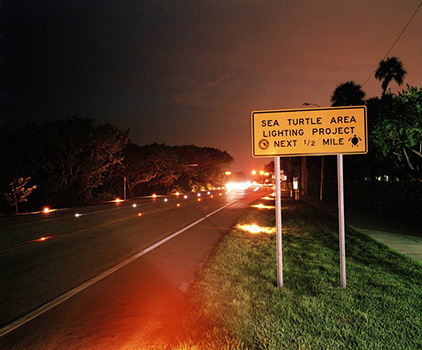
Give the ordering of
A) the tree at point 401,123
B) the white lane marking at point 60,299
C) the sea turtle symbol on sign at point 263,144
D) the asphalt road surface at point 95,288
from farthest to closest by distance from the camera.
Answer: the tree at point 401,123 < the sea turtle symbol on sign at point 263,144 < the white lane marking at point 60,299 < the asphalt road surface at point 95,288

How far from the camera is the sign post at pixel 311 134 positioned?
568cm

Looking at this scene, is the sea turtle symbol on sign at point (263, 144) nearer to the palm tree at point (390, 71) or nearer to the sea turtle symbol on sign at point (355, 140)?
the sea turtle symbol on sign at point (355, 140)

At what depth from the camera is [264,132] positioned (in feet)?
19.2

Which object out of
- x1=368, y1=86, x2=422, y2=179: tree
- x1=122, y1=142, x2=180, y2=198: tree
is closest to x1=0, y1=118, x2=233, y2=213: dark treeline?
x1=122, y1=142, x2=180, y2=198: tree

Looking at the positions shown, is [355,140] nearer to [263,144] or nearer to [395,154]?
[263,144]

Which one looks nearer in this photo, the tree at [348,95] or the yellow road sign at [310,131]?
the yellow road sign at [310,131]

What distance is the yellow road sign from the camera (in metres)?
5.69

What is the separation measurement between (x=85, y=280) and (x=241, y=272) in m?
3.05

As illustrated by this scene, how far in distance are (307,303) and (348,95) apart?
104 ft

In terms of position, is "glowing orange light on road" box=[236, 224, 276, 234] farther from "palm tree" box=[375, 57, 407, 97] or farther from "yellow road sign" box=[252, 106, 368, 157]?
"palm tree" box=[375, 57, 407, 97]

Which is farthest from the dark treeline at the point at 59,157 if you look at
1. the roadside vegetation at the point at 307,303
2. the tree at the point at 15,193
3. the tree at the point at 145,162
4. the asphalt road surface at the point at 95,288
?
the roadside vegetation at the point at 307,303

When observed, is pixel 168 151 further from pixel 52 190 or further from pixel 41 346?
pixel 41 346

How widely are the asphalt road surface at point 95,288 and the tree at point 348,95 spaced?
84.5 feet

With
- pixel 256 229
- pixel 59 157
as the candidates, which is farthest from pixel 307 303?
pixel 59 157
